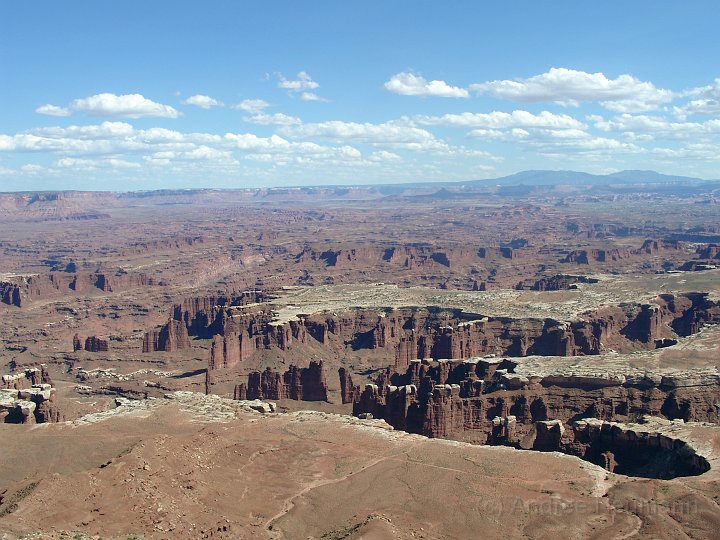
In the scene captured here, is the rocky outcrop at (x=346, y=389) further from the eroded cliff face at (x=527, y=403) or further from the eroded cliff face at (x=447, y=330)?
the eroded cliff face at (x=447, y=330)

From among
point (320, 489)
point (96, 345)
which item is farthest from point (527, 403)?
point (96, 345)

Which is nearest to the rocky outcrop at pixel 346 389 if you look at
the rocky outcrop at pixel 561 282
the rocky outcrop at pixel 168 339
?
the rocky outcrop at pixel 168 339

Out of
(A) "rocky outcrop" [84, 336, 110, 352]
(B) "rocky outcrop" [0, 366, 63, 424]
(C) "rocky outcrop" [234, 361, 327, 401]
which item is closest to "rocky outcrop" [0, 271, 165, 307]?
(A) "rocky outcrop" [84, 336, 110, 352]

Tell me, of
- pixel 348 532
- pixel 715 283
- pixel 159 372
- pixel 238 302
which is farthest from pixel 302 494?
pixel 715 283

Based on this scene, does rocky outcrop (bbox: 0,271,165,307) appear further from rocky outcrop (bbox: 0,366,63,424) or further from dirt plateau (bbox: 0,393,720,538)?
dirt plateau (bbox: 0,393,720,538)

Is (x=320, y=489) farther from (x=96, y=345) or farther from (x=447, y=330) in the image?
(x=96, y=345)
